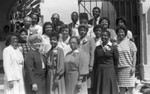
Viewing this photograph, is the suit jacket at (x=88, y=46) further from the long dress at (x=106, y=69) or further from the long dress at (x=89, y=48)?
the long dress at (x=106, y=69)

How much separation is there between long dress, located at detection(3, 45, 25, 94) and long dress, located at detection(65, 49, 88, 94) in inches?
36.2

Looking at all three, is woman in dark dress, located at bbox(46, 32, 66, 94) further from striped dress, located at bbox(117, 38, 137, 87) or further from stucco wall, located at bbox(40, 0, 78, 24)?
stucco wall, located at bbox(40, 0, 78, 24)

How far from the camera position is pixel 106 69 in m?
6.98

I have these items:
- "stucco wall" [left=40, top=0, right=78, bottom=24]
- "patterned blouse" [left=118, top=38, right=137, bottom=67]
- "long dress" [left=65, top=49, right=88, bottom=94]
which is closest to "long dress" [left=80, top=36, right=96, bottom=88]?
"long dress" [left=65, top=49, right=88, bottom=94]

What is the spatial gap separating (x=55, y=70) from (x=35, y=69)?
15.9 inches

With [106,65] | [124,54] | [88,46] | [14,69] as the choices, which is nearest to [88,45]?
[88,46]

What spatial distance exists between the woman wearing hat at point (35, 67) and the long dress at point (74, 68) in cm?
50

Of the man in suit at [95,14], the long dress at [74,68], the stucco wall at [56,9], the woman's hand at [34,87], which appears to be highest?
the stucco wall at [56,9]

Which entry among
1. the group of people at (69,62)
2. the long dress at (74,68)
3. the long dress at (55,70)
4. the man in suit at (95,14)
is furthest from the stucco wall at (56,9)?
the long dress at (55,70)

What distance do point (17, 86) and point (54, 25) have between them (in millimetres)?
1918

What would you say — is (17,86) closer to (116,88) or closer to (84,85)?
(84,85)

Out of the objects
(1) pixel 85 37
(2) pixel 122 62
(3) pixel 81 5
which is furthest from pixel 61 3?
(2) pixel 122 62

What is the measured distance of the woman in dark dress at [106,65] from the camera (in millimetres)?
6961

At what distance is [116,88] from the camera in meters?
7.10
